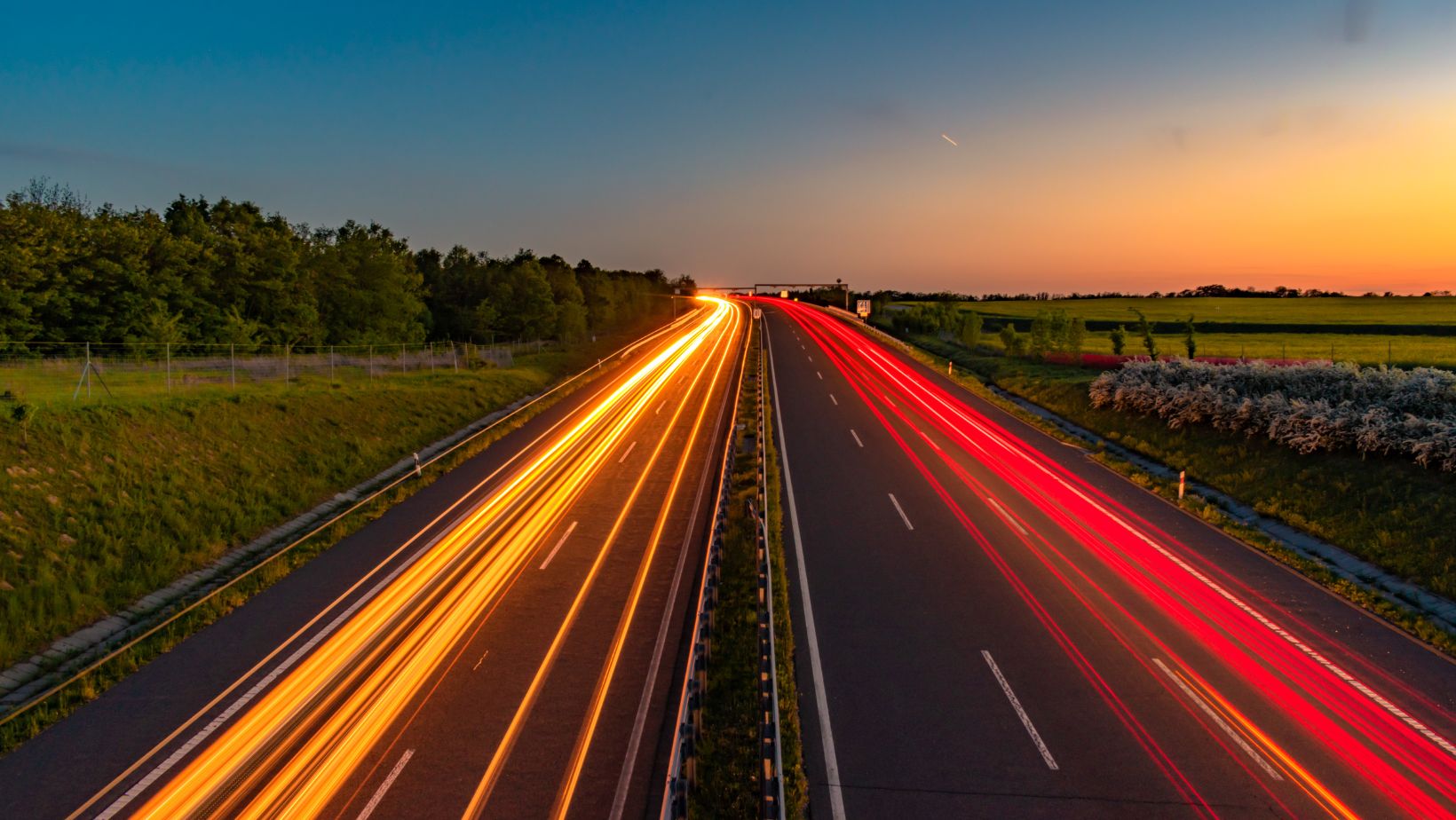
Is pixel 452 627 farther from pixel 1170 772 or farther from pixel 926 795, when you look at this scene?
pixel 1170 772

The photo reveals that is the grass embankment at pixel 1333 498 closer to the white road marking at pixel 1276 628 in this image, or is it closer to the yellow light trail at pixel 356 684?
the white road marking at pixel 1276 628

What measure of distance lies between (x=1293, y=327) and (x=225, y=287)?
109 m

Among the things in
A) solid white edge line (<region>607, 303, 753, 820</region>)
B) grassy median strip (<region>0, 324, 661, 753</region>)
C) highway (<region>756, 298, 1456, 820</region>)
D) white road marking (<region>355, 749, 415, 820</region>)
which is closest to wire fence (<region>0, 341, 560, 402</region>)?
grassy median strip (<region>0, 324, 661, 753</region>)

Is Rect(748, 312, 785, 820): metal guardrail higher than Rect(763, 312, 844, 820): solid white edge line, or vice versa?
Rect(748, 312, 785, 820): metal guardrail

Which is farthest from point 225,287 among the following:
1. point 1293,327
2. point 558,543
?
point 1293,327

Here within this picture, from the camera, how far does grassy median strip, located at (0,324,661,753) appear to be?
13.1m

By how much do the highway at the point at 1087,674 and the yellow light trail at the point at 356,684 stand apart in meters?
5.79

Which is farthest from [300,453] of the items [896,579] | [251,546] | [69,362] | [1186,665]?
[1186,665]

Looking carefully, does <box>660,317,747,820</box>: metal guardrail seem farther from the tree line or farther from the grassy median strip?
the tree line

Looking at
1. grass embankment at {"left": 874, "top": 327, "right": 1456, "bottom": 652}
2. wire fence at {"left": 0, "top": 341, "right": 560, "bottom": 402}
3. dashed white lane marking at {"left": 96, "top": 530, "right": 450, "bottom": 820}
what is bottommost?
A: dashed white lane marking at {"left": 96, "top": 530, "right": 450, "bottom": 820}

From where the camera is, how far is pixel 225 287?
5297 centimetres

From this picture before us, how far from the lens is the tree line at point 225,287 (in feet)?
131

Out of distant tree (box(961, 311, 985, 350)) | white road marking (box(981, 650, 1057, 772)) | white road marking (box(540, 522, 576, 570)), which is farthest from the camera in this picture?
distant tree (box(961, 311, 985, 350))

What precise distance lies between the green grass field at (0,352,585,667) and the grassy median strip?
4 cm
